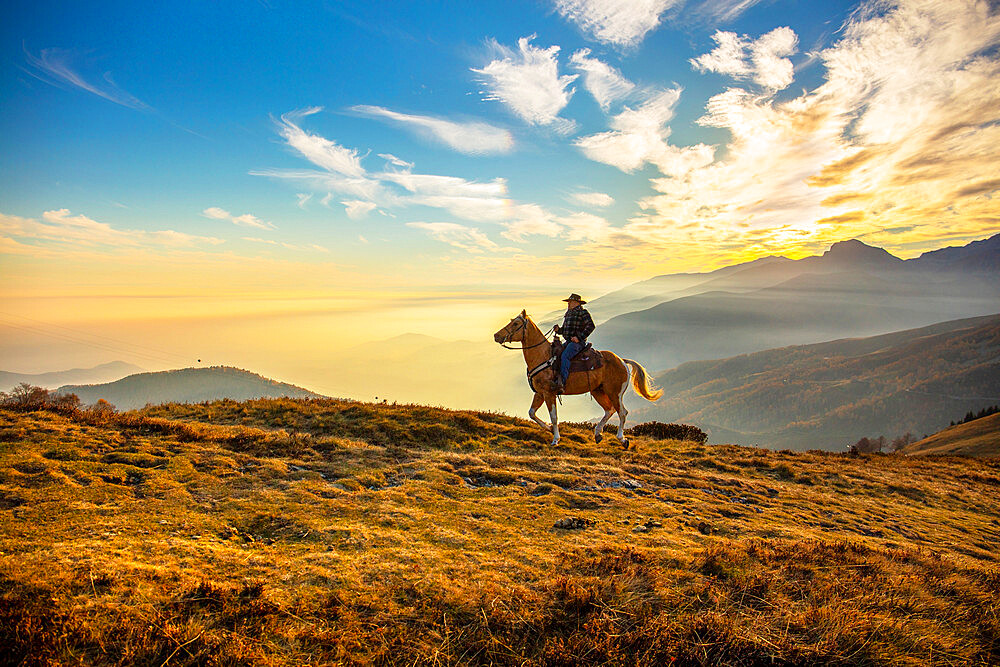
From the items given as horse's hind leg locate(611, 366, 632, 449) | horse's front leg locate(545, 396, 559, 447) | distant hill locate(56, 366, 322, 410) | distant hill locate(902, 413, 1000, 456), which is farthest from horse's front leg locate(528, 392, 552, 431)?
distant hill locate(56, 366, 322, 410)

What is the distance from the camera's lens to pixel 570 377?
50.7ft

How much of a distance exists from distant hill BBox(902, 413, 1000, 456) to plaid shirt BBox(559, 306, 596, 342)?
152ft

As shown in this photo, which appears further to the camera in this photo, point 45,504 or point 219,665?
point 45,504

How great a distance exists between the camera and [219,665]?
119 inches

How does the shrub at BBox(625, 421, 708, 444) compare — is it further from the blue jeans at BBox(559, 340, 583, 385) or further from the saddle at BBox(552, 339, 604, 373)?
the blue jeans at BBox(559, 340, 583, 385)

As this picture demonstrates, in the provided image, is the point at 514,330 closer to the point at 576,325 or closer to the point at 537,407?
the point at 576,325

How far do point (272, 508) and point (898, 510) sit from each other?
15.1 metres

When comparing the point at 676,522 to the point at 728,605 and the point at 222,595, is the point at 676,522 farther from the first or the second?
the point at 222,595

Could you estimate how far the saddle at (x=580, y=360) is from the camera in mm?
15320

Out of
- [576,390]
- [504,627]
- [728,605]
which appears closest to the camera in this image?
[504,627]

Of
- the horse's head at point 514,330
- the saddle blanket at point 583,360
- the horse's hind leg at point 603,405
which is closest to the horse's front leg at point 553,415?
the saddle blanket at point 583,360

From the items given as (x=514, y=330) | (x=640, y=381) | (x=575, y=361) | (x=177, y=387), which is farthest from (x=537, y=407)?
(x=177, y=387)

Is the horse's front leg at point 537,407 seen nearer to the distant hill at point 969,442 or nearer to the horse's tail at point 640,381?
the horse's tail at point 640,381

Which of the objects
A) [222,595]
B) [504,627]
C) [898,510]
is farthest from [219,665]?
[898,510]
